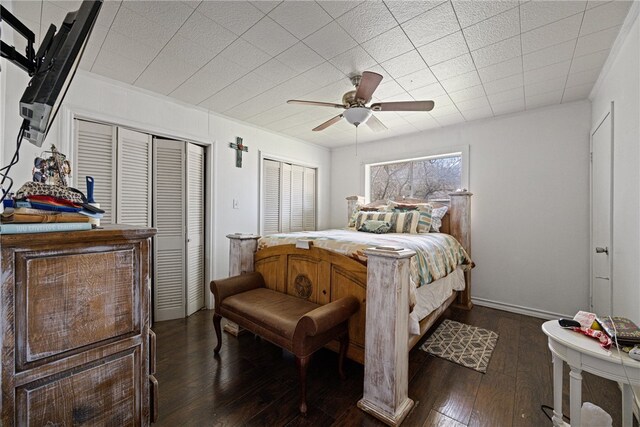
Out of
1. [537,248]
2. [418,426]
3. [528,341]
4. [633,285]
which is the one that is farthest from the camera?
[537,248]

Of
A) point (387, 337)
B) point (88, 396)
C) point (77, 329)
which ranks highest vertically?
point (77, 329)

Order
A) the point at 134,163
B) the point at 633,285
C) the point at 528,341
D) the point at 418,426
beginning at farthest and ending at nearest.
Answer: the point at 134,163 < the point at 528,341 < the point at 633,285 < the point at 418,426

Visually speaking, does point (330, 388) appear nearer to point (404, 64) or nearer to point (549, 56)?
point (404, 64)

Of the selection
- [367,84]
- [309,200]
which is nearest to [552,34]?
[367,84]

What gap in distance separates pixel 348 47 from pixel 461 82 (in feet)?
4.15

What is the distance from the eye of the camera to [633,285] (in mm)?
1672

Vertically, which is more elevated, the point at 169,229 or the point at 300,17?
the point at 300,17

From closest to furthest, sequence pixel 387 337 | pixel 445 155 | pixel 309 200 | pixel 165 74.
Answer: pixel 387 337 < pixel 165 74 < pixel 445 155 < pixel 309 200

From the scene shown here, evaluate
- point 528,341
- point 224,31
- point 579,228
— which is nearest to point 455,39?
point 224,31

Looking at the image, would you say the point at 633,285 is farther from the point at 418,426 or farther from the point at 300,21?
the point at 300,21

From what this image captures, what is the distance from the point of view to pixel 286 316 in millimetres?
1848

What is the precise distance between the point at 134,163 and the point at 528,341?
4.29 metres

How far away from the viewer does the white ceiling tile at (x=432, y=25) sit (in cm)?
166

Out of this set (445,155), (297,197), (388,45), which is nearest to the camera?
(388,45)
